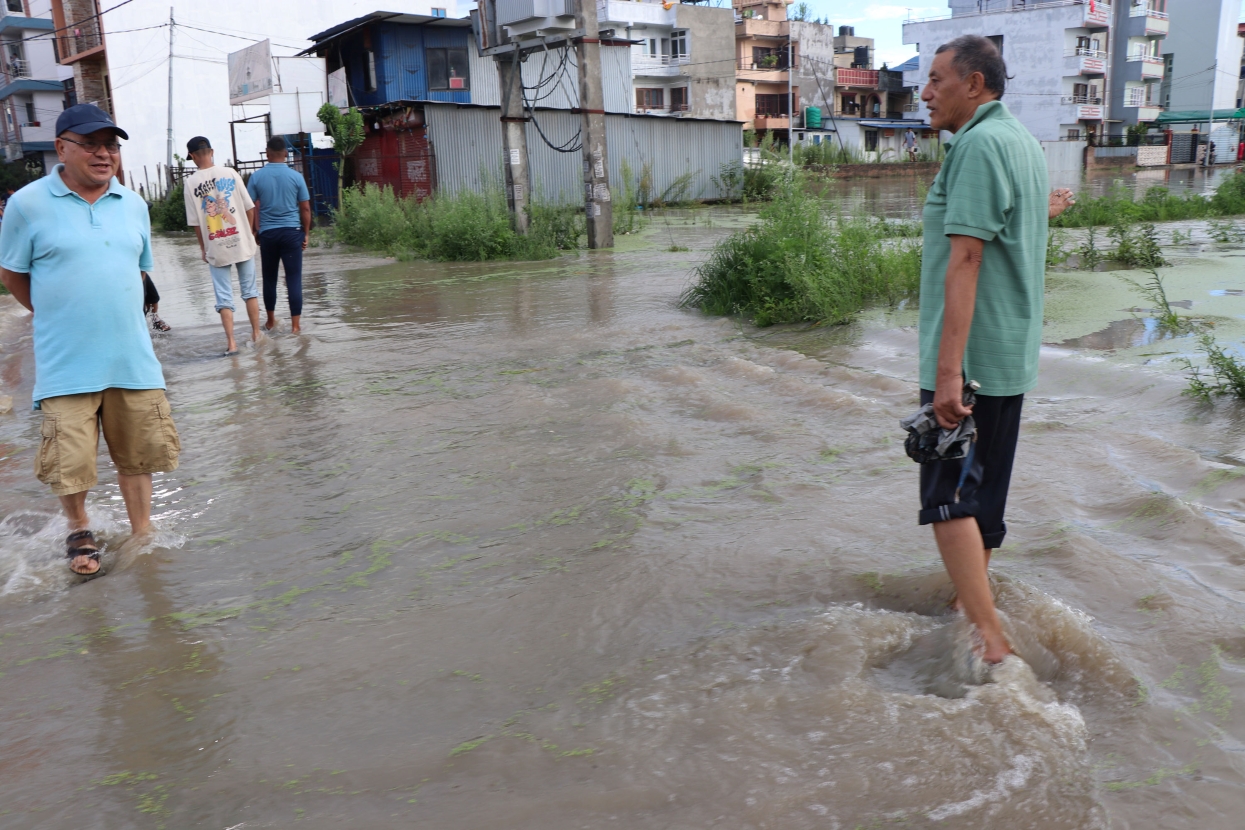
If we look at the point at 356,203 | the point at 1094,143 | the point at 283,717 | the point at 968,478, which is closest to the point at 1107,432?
the point at 968,478

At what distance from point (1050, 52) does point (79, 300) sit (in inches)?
2352

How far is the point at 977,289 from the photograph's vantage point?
2.77 meters

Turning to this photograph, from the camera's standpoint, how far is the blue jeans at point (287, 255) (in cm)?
950

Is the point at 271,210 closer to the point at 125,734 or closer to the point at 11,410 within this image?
the point at 11,410

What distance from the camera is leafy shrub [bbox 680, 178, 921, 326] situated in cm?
868

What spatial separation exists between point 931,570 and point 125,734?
109 inches

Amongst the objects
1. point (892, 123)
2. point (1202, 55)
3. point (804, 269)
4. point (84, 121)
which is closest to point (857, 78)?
point (892, 123)

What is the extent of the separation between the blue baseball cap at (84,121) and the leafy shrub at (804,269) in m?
5.85

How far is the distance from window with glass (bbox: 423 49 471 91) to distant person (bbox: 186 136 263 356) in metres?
24.1

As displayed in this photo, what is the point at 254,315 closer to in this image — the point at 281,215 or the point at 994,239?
the point at 281,215

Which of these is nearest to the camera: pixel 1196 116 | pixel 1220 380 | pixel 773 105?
pixel 1220 380

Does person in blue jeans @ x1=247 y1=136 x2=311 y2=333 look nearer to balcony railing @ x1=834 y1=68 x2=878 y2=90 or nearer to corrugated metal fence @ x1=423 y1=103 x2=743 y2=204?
corrugated metal fence @ x1=423 y1=103 x2=743 y2=204

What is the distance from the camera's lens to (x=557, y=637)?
3.37 m

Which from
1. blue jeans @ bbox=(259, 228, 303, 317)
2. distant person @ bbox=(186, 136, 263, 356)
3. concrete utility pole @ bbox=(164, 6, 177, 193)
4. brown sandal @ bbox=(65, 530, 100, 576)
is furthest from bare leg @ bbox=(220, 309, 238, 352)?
concrete utility pole @ bbox=(164, 6, 177, 193)
